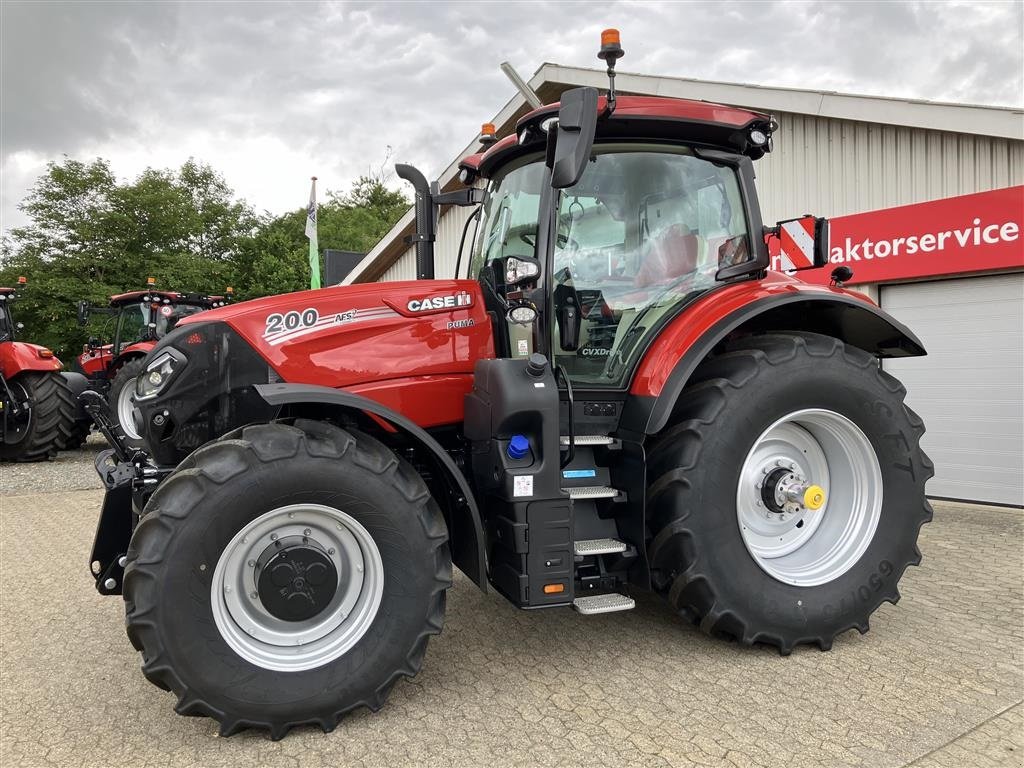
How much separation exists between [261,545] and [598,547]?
135 centimetres

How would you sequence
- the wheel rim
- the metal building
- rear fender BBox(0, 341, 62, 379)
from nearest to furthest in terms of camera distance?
the wheel rim
the metal building
rear fender BBox(0, 341, 62, 379)

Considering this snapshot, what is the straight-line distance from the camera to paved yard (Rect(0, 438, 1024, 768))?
2.54 metres

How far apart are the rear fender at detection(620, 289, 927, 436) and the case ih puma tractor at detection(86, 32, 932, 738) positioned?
14mm

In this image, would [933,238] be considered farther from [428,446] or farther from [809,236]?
[428,446]

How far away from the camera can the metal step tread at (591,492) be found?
315 cm

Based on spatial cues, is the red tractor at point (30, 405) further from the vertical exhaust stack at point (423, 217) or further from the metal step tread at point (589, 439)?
the metal step tread at point (589, 439)

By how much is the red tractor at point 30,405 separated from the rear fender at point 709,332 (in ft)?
30.0

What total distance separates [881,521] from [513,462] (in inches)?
72.7

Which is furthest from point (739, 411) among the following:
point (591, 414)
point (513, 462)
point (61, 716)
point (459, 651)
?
point (61, 716)

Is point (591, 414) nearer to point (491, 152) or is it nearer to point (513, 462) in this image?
point (513, 462)

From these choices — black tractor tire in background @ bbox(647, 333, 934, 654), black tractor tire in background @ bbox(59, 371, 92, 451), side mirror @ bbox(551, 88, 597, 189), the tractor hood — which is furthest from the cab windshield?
black tractor tire in background @ bbox(59, 371, 92, 451)

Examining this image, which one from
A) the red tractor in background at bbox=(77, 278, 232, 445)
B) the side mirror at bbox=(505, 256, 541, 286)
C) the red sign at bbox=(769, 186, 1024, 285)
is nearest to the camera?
the side mirror at bbox=(505, 256, 541, 286)

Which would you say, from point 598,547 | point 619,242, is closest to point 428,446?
point 598,547

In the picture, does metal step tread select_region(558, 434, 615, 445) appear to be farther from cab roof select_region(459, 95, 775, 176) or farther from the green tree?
the green tree
